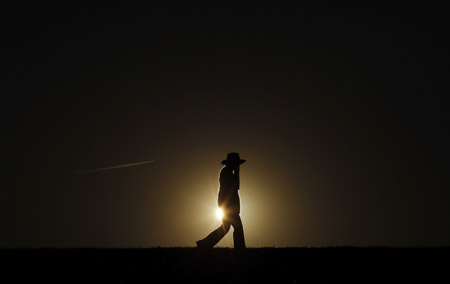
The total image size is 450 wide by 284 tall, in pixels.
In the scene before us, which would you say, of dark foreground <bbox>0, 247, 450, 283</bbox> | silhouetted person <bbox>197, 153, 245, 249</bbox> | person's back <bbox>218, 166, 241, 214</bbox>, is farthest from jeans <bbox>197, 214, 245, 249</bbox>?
dark foreground <bbox>0, 247, 450, 283</bbox>

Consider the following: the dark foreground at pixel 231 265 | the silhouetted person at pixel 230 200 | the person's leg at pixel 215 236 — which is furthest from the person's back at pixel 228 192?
the dark foreground at pixel 231 265

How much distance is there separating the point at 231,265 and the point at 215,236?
3290 millimetres

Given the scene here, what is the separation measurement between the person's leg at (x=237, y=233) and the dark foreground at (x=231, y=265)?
1277 millimetres

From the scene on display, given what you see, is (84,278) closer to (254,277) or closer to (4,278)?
(4,278)

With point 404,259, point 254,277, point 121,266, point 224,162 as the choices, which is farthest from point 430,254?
point 121,266

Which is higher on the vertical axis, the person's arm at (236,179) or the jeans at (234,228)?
the person's arm at (236,179)

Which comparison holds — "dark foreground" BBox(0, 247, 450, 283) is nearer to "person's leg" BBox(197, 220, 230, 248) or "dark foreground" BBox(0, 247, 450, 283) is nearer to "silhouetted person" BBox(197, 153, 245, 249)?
"person's leg" BBox(197, 220, 230, 248)

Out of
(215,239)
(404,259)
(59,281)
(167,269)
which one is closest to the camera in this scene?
(59,281)

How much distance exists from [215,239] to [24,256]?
15.6ft

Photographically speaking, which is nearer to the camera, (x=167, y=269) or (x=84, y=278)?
(x=84, y=278)

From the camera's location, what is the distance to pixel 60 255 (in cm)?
1441

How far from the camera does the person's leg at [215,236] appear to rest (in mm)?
15875

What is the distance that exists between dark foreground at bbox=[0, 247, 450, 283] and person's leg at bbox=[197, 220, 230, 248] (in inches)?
31.0

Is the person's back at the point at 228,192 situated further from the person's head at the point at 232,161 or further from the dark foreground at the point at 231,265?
the dark foreground at the point at 231,265
